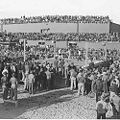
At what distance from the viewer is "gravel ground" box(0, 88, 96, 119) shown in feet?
40.5

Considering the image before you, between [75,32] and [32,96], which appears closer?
[32,96]

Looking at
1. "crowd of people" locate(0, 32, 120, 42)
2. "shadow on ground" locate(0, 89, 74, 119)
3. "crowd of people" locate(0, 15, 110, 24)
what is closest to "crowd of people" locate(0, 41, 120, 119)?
"shadow on ground" locate(0, 89, 74, 119)

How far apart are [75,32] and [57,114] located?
36.4 m

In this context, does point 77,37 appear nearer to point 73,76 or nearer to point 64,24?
point 64,24

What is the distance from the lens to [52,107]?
13688 mm

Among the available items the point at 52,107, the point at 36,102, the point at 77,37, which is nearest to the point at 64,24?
the point at 77,37

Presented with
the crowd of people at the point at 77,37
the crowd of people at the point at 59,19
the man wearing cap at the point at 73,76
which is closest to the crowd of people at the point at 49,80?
the man wearing cap at the point at 73,76

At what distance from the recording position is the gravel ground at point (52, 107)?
40.5 ft

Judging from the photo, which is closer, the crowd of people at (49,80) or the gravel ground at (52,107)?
the gravel ground at (52,107)

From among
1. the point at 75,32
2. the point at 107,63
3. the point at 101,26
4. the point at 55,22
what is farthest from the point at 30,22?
the point at 107,63

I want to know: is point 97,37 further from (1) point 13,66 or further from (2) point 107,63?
(1) point 13,66

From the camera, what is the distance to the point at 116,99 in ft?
38.0

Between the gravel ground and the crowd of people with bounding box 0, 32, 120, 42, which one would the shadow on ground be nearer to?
the gravel ground

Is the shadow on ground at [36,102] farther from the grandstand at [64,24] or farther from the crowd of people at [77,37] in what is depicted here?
the grandstand at [64,24]
